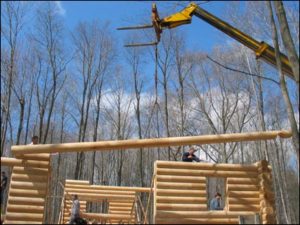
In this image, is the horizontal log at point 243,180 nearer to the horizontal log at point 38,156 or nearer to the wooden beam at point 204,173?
the wooden beam at point 204,173

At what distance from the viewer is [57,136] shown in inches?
1544

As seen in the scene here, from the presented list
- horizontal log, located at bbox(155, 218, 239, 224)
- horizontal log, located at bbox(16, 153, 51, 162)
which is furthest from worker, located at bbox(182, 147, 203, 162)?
horizontal log, located at bbox(16, 153, 51, 162)

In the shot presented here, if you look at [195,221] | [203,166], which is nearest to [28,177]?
[195,221]

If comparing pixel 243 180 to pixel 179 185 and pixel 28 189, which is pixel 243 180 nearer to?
pixel 179 185

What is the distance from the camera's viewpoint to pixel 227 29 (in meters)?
10.1

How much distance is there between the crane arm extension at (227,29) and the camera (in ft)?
32.0

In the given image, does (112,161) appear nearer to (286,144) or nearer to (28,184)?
(286,144)

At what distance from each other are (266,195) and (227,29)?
4837mm

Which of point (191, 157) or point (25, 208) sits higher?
point (191, 157)

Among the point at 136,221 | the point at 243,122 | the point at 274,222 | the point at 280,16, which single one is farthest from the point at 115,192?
the point at 243,122

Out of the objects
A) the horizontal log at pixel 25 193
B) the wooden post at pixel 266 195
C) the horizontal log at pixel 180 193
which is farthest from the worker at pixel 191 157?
the horizontal log at pixel 25 193

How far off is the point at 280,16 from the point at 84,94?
21618 mm

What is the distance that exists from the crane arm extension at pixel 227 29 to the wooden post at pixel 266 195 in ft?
9.08

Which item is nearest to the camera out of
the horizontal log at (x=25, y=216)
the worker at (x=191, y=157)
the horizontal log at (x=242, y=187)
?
the horizontal log at (x=25, y=216)
